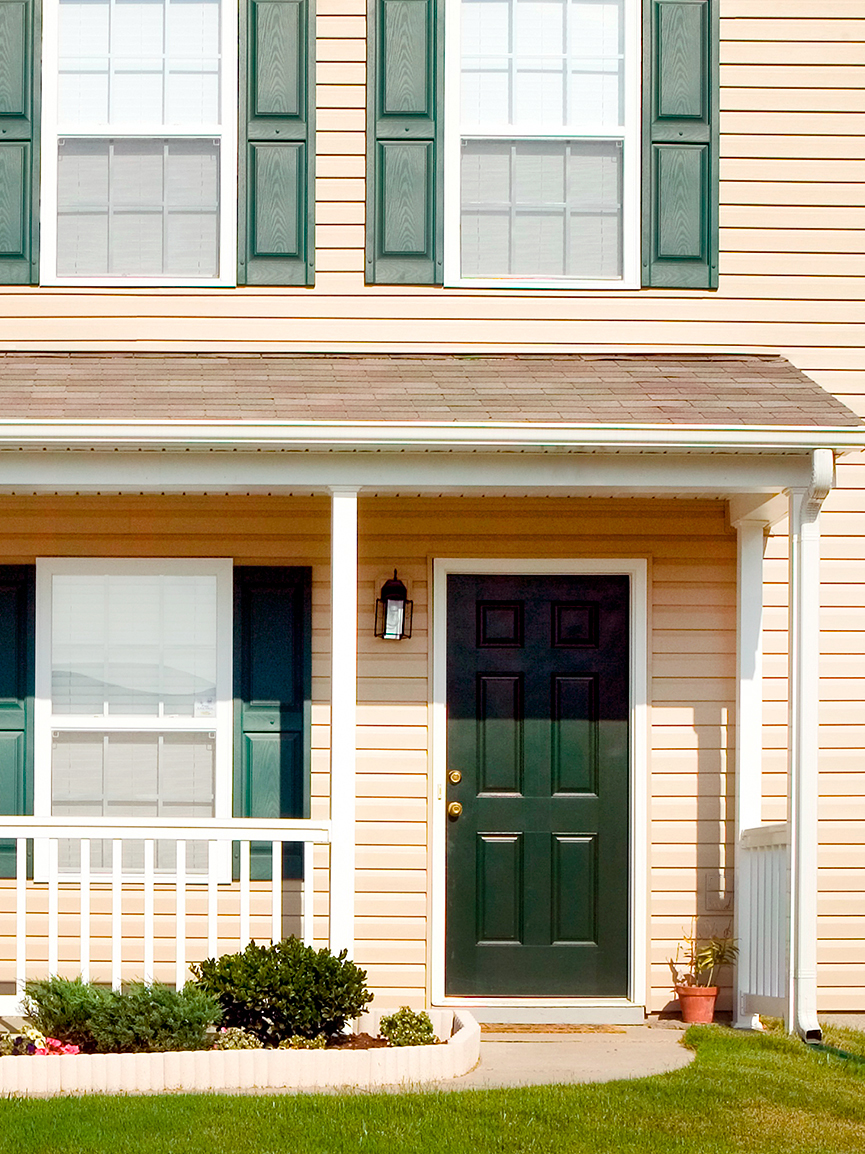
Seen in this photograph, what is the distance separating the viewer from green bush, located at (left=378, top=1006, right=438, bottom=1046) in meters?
5.98

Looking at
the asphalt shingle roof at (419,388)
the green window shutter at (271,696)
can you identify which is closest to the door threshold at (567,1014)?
the green window shutter at (271,696)

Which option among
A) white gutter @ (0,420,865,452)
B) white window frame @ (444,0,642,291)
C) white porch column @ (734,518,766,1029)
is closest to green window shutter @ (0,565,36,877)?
white gutter @ (0,420,865,452)

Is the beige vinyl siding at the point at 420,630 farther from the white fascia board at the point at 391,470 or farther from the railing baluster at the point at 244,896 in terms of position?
the railing baluster at the point at 244,896

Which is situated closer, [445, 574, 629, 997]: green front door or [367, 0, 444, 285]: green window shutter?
[445, 574, 629, 997]: green front door

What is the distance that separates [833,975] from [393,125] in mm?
4876

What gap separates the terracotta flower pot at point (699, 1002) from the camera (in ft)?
23.4

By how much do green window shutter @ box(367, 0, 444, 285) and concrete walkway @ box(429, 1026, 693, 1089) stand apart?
3.79m

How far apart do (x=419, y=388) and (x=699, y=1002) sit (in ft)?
10.8

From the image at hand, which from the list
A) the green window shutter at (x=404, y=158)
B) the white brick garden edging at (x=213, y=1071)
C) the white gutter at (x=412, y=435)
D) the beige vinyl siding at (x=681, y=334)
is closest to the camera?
the white brick garden edging at (x=213, y=1071)

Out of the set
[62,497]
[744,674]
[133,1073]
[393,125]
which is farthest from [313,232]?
[133,1073]

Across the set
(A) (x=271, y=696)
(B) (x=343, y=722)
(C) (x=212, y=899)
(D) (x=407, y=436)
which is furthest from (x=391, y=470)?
(C) (x=212, y=899)

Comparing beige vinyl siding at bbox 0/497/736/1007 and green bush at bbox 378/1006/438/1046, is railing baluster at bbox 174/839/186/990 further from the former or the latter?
beige vinyl siding at bbox 0/497/736/1007

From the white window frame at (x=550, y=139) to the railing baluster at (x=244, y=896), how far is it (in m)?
3.08

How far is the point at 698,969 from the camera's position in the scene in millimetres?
7215
